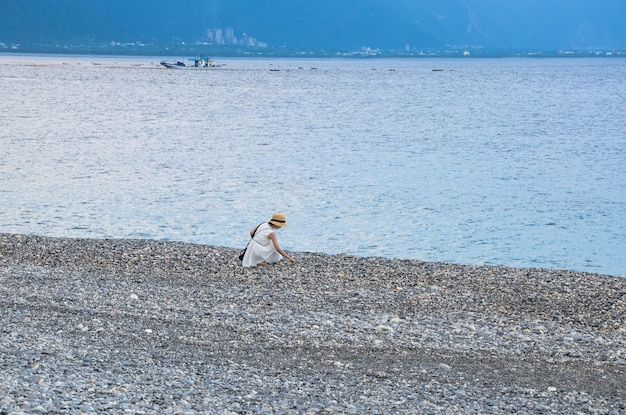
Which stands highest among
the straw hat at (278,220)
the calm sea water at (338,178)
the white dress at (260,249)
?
the straw hat at (278,220)

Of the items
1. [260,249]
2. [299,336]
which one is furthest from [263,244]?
[299,336]

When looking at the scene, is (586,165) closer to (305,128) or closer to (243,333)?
(305,128)

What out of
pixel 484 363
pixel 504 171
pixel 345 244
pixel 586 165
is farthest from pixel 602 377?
pixel 586 165

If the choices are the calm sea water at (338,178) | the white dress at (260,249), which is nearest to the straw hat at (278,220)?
the white dress at (260,249)

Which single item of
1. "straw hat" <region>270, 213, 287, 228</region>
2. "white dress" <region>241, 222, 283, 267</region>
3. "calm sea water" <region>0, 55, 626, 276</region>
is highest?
"straw hat" <region>270, 213, 287, 228</region>

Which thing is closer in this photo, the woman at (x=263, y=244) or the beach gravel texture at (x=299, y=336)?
the beach gravel texture at (x=299, y=336)

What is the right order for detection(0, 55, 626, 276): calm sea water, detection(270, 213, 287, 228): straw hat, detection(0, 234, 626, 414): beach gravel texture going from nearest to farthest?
detection(0, 234, 626, 414): beach gravel texture, detection(270, 213, 287, 228): straw hat, detection(0, 55, 626, 276): calm sea water

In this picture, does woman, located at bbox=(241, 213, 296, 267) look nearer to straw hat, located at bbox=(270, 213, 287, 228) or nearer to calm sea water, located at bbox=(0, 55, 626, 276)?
straw hat, located at bbox=(270, 213, 287, 228)

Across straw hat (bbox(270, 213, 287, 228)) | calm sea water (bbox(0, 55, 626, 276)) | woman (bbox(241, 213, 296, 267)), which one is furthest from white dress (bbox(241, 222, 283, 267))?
calm sea water (bbox(0, 55, 626, 276))

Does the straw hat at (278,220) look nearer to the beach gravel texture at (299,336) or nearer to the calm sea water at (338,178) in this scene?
the beach gravel texture at (299,336)

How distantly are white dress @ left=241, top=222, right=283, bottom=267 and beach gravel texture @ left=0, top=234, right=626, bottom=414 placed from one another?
0.22m

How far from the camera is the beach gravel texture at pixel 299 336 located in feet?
36.4

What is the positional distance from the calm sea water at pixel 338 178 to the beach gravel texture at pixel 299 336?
707 centimetres

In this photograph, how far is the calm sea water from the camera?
1104 inches
